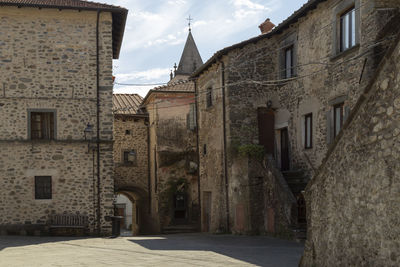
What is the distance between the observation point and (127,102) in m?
28.9

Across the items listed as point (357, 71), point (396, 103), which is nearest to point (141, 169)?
point (357, 71)

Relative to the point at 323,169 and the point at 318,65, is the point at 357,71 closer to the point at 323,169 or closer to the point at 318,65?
the point at 318,65

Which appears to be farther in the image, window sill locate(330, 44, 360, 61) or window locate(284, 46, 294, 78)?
window locate(284, 46, 294, 78)

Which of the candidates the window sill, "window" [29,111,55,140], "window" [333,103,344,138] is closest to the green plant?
"window" [333,103,344,138]

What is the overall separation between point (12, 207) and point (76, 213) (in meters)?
2.09

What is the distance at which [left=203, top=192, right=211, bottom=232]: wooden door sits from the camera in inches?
845

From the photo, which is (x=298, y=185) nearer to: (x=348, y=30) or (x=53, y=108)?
(x=348, y=30)

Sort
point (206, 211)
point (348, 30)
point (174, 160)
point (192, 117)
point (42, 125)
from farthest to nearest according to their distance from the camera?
1. point (174, 160)
2. point (192, 117)
3. point (206, 211)
4. point (42, 125)
5. point (348, 30)

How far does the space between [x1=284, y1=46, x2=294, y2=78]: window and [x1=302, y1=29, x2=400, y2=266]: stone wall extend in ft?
32.7

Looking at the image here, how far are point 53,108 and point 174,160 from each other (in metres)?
9.51

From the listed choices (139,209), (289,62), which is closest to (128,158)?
(139,209)

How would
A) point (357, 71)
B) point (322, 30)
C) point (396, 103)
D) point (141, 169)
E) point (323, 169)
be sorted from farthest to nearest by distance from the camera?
point (141, 169) < point (322, 30) < point (357, 71) < point (323, 169) < point (396, 103)

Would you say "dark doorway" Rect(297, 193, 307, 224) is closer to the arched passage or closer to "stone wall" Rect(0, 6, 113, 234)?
"stone wall" Rect(0, 6, 113, 234)

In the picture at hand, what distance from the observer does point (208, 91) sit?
20500mm
